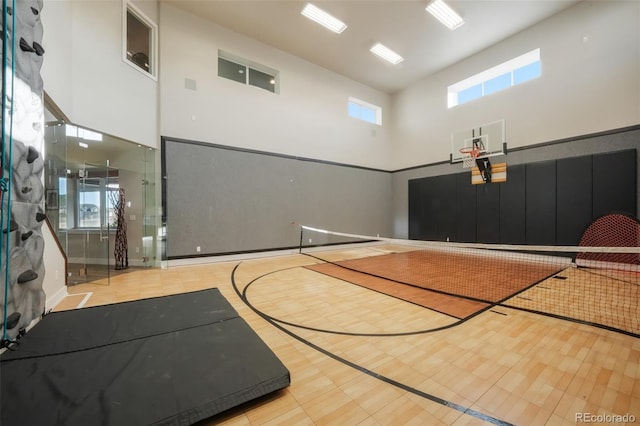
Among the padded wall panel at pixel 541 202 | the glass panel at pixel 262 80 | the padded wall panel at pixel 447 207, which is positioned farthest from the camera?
the padded wall panel at pixel 447 207

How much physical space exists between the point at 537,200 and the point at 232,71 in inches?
347

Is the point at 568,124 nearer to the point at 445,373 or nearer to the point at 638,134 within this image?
the point at 638,134

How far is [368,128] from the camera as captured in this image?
377 inches

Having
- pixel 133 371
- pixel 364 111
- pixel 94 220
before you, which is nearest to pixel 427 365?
pixel 133 371

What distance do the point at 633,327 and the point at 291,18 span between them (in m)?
8.08

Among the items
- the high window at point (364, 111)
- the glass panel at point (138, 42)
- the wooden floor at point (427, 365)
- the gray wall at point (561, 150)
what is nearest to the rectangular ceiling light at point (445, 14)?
the high window at point (364, 111)

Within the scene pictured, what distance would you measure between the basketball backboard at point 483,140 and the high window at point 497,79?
1033mm

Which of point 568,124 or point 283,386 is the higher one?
point 568,124

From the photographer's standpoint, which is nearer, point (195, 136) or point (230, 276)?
point (230, 276)

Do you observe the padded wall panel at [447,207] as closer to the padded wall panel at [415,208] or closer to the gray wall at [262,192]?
the gray wall at [262,192]

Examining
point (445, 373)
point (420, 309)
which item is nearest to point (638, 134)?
point (420, 309)

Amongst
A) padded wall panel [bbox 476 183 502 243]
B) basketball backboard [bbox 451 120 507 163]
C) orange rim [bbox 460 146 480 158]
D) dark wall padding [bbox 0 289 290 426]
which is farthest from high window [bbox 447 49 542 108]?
dark wall padding [bbox 0 289 290 426]

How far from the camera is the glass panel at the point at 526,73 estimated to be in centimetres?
663

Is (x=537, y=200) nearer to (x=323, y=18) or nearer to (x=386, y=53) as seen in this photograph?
(x=386, y=53)
